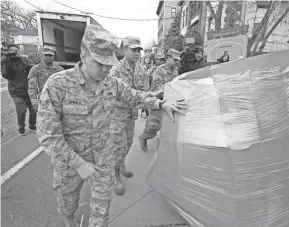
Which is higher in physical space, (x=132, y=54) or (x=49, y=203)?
(x=132, y=54)

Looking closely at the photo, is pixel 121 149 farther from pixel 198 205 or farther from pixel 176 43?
pixel 176 43

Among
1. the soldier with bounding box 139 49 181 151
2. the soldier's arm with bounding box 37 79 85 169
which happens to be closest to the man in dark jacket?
the soldier with bounding box 139 49 181 151

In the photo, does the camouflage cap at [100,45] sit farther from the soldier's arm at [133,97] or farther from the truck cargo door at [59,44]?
the truck cargo door at [59,44]

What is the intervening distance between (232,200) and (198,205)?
0.95 feet

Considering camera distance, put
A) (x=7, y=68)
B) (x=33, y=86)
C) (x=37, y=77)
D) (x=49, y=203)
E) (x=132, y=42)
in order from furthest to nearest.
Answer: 1. (x=7, y=68)
2. (x=37, y=77)
3. (x=33, y=86)
4. (x=132, y=42)
5. (x=49, y=203)

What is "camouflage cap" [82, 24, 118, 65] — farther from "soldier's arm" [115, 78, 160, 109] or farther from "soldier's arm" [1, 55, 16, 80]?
"soldier's arm" [1, 55, 16, 80]

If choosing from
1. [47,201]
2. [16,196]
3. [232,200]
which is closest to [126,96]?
[232,200]

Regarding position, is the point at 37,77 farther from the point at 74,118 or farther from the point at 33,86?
the point at 74,118

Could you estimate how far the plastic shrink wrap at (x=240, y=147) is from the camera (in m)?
1.30

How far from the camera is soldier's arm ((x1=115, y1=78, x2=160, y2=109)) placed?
167 cm

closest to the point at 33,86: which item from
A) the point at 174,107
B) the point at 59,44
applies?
the point at 174,107

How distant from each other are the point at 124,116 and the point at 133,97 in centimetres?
58

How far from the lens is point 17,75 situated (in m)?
4.07

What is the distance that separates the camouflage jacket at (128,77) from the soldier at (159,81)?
633mm
